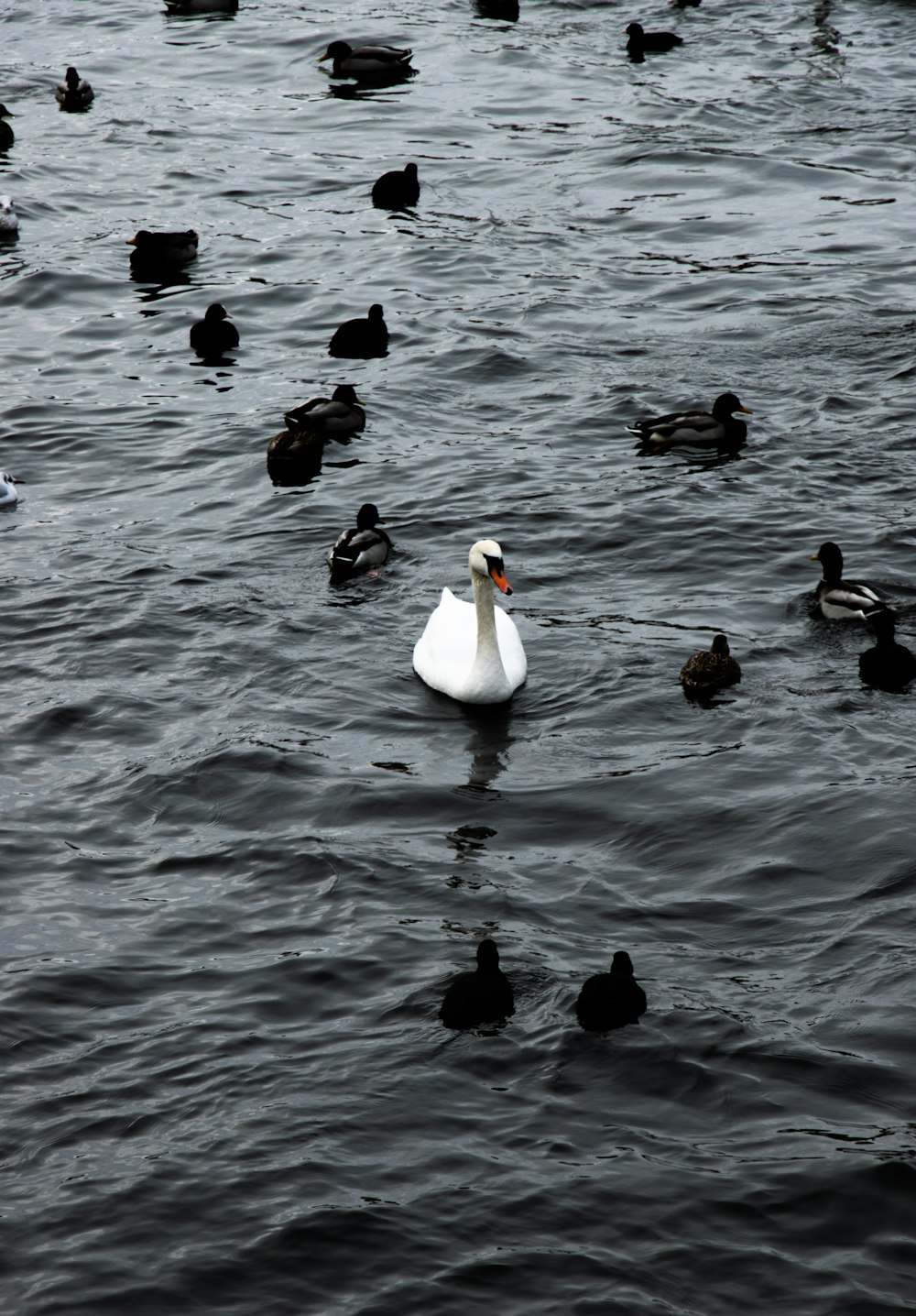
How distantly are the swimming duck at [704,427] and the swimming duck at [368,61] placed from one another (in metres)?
18.4

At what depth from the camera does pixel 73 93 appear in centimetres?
3381

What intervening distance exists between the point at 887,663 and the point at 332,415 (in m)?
8.05

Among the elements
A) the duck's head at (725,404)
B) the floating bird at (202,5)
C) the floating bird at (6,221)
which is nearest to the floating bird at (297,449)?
the duck's head at (725,404)

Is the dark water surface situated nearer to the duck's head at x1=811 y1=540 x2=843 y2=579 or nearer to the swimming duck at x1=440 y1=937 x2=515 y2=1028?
the swimming duck at x1=440 y1=937 x2=515 y2=1028

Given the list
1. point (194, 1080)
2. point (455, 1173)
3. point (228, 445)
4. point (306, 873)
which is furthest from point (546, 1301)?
point (228, 445)

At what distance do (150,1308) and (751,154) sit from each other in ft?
79.9

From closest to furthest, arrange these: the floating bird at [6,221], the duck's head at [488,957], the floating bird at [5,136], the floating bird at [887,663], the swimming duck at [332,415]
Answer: the duck's head at [488,957], the floating bird at [887,663], the swimming duck at [332,415], the floating bird at [6,221], the floating bird at [5,136]

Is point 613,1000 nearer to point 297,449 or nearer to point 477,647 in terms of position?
point 477,647

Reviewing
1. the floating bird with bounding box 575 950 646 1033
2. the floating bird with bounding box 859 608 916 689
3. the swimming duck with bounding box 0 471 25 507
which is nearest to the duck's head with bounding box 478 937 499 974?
the floating bird with bounding box 575 950 646 1033

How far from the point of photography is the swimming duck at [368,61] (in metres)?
34.8

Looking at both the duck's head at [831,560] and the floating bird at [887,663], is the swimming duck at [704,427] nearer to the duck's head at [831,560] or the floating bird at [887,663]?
the duck's head at [831,560]

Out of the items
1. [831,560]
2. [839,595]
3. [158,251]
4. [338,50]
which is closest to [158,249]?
[158,251]

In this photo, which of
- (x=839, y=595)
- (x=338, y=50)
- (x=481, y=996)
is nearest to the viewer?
(x=481, y=996)

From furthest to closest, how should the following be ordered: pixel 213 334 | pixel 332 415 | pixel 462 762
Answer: pixel 213 334 → pixel 332 415 → pixel 462 762
